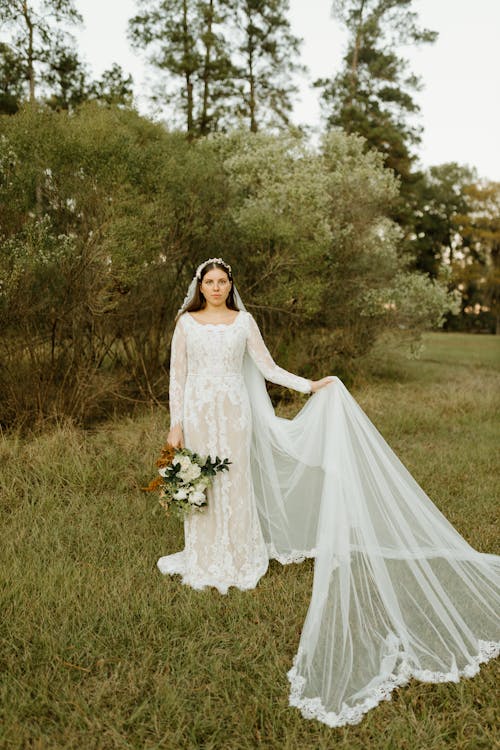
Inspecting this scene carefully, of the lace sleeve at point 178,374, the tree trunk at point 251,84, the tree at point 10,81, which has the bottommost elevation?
the lace sleeve at point 178,374

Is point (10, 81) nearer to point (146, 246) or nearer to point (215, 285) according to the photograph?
point (146, 246)

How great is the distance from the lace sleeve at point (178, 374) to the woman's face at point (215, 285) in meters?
0.27

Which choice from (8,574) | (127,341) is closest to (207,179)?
(127,341)

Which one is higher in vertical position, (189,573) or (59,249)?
(59,249)

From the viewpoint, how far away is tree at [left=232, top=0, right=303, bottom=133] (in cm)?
1727

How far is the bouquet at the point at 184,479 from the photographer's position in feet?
11.3

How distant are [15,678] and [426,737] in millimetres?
1885

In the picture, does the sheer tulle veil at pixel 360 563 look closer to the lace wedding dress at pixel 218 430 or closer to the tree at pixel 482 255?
the lace wedding dress at pixel 218 430

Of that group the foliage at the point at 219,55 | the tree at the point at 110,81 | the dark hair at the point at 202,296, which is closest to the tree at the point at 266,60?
→ the foliage at the point at 219,55

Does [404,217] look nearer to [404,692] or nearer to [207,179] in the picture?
[207,179]

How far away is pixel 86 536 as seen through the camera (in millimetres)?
4141

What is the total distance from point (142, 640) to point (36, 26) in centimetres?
1222

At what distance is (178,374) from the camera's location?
3.66m

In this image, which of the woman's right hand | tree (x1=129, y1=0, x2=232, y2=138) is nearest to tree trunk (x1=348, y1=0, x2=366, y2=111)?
tree (x1=129, y1=0, x2=232, y2=138)
